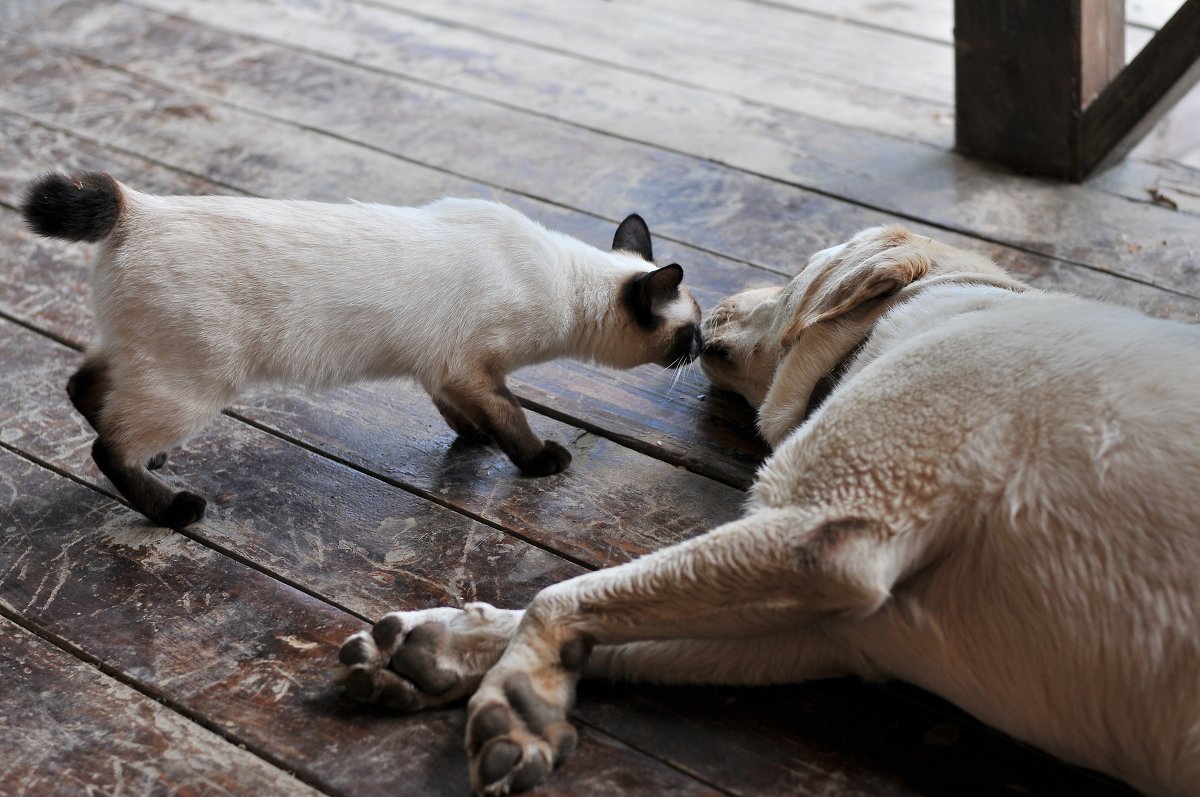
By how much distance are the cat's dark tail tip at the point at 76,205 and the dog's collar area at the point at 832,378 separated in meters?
1.35

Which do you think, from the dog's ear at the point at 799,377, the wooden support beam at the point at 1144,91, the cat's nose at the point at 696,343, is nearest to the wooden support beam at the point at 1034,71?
the wooden support beam at the point at 1144,91

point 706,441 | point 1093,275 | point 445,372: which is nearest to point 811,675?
point 706,441

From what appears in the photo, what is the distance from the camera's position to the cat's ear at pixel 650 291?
9.01ft

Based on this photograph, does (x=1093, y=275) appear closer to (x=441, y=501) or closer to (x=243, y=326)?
(x=441, y=501)

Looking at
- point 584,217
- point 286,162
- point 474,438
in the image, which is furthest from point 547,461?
point 286,162

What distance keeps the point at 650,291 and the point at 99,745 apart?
4.69ft

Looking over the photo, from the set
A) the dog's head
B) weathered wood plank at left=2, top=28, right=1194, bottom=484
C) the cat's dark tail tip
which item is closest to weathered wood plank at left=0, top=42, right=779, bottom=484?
weathered wood plank at left=2, top=28, right=1194, bottom=484

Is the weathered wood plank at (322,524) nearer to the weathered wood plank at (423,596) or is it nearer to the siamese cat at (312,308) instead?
the weathered wood plank at (423,596)

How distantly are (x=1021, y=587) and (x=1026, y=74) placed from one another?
233 cm

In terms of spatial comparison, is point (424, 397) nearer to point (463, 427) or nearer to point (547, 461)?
point (463, 427)

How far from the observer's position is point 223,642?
2184mm

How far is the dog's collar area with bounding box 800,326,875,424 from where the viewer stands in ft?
7.80

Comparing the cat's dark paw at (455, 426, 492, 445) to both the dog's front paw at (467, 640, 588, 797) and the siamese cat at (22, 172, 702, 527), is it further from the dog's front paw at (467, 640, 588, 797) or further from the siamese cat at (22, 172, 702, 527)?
the dog's front paw at (467, 640, 588, 797)

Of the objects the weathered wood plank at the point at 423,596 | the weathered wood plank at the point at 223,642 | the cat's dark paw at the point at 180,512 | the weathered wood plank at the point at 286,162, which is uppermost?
the weathered wood plank at the point at 286,162
